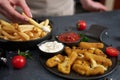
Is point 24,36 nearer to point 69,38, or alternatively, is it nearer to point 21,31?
point 21,31

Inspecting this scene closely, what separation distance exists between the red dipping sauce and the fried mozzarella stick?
149mm

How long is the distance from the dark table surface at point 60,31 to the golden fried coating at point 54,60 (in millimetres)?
39

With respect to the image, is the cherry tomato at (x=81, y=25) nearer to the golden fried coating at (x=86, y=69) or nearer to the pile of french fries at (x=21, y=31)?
the pile of french fries at (x=21, y=31)

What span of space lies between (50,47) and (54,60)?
12cm

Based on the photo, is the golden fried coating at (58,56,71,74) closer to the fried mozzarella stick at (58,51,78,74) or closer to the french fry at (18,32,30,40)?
the fried mozzarella stick at (58,51,78,74)

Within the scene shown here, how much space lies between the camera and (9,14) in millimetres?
1322

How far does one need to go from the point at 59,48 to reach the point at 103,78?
0.28m

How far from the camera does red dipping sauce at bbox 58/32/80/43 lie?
4.56 ft

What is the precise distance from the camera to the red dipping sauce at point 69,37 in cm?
139

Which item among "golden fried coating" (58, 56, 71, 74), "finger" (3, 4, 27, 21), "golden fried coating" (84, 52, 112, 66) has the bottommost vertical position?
"golden fried coating" (58, 56, 71, 74)

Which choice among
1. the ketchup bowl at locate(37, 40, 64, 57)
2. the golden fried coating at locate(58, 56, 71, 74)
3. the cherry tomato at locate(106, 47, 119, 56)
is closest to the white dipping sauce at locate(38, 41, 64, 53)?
the ketchup bowl at locate(37, 40, 64, 57)

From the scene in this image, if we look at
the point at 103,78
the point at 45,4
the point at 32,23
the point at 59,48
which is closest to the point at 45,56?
the point at 59,48

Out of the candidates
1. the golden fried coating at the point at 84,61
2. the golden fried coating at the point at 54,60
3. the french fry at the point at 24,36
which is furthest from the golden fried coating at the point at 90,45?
the french fry at the point at 24,36

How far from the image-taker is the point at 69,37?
141cm
